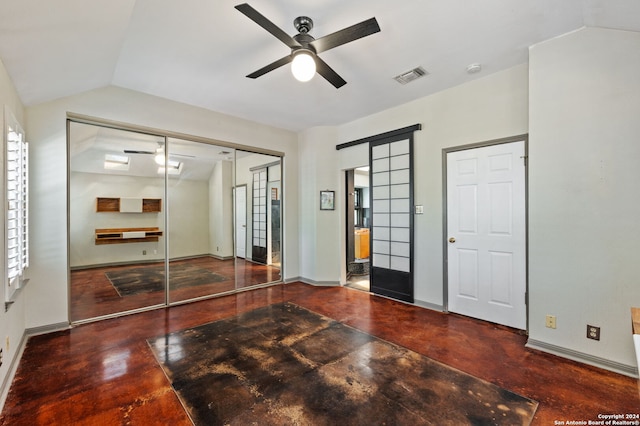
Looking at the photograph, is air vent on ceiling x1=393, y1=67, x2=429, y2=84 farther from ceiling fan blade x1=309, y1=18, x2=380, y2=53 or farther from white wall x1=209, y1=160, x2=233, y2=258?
white wall x1=209, y1=160, x2=233, y2=258

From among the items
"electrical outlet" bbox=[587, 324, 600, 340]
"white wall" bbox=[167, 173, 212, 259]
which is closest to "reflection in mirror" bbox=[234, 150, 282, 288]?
"white wall" bbox=[167, 173, 212, 259]

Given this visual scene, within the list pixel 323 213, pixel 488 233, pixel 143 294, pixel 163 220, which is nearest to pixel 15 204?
pixel 163 220

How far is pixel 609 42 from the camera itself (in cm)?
239

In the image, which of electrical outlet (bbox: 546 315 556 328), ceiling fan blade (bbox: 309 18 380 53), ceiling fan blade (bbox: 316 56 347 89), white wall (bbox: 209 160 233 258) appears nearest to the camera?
ceiling fan blade (bbox: 309 18 380 53)

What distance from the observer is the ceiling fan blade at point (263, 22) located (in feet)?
5.74

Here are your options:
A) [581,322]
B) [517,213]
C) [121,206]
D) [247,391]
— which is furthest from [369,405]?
[121,206]

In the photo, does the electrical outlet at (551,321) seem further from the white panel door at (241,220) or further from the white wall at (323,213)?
the white panel door at (241,220)

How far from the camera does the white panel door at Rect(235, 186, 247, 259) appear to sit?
5.14 meters

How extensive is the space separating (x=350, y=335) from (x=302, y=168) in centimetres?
343

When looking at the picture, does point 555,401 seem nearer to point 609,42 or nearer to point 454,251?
point 454,251

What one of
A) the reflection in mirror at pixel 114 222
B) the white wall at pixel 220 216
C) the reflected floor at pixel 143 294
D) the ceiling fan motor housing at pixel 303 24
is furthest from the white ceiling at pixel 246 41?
the reflected floor at pixel 143 294

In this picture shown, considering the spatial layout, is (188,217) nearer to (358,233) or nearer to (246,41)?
(246,41)

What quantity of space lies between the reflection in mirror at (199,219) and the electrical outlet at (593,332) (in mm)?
4587

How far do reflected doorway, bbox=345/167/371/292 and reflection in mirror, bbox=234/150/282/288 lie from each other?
140 cm
